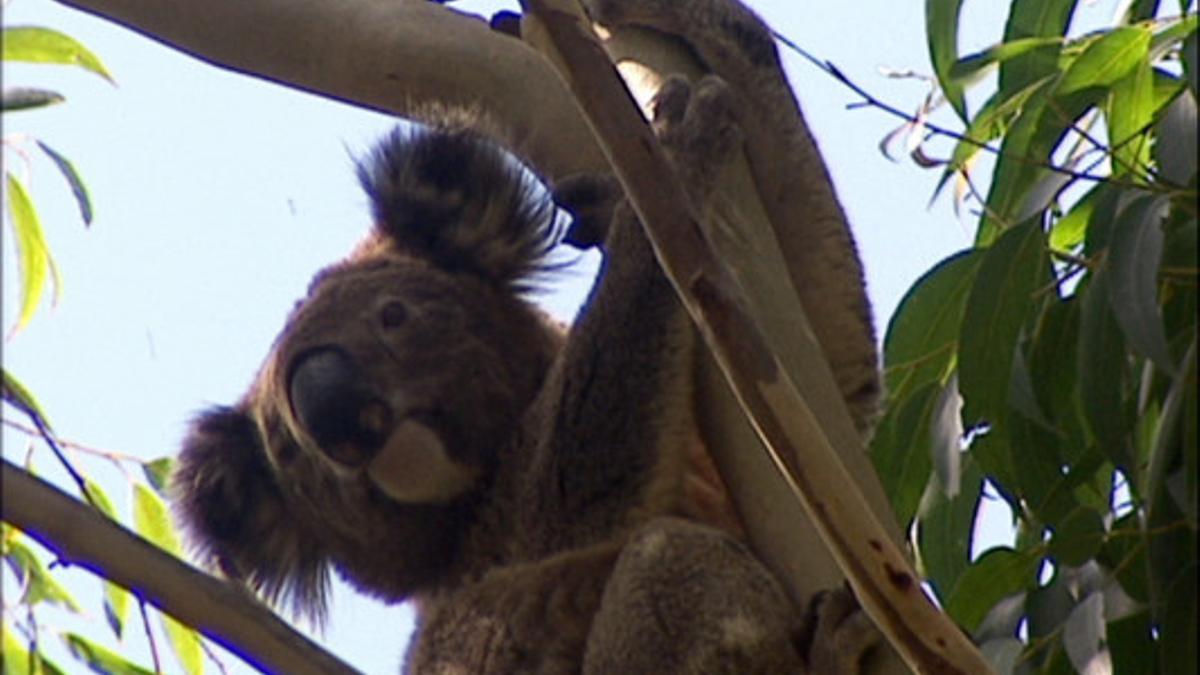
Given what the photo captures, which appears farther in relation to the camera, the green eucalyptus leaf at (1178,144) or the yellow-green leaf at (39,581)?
the yellow-green leaf at (39,581)

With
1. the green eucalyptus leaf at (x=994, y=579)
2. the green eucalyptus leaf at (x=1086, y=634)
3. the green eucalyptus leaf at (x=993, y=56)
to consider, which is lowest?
the green eucalyptus leaf at (x=1086, y=634)

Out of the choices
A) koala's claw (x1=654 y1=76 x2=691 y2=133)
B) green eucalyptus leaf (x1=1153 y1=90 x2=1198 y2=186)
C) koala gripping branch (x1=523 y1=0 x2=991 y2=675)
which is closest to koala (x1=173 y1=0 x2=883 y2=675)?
koala's claw (x1=654 y1=76 x2=691 y2=133)

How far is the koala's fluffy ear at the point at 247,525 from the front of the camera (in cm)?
297

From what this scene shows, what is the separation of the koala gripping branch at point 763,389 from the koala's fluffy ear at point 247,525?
1.42m

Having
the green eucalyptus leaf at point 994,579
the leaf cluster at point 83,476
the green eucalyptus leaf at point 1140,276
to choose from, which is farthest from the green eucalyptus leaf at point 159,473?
the green eucalyptus leaf at point 1140,276

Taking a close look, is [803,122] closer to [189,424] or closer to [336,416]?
[336,416]

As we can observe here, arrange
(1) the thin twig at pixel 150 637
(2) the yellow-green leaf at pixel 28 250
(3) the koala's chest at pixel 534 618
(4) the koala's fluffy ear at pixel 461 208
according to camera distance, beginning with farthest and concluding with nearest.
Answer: (4) the koala's fluffy ear at pixel 461 208 → (2) the yellow-green leaf at pixel 28 250 → (3) the koala's chest at pixel 534 618 → (1) the thin twig at pixel 150 637

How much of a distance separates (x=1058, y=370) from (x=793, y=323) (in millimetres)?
342

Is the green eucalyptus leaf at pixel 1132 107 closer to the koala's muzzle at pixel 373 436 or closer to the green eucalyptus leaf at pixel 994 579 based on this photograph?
the green eucalyptus leaf at pixel 994 579

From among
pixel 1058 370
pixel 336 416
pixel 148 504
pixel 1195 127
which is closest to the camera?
pixel 1195 127

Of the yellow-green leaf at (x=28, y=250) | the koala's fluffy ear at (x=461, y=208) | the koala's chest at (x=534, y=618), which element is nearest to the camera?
the koala's chest at (x=534, y=618)

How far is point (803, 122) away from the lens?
257 centimetres

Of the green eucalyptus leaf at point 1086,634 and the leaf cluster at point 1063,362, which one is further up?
the leaf cluster at point 1063,362

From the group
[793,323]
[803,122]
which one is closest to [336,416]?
[803,122]
